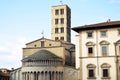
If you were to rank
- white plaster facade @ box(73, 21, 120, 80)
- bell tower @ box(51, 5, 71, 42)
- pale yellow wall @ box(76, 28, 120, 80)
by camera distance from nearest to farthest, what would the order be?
white plaster facade @ box(73, 21, 120, 80) → pale yellow wall @ box(76, 28, 120, 80) → bell tower @ box(51, 5, 71, 42)

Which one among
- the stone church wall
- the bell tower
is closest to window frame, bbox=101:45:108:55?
the stone church wall

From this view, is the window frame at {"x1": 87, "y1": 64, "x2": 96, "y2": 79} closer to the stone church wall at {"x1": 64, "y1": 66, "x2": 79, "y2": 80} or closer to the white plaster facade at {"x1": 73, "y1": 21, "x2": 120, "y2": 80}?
the white plaster facade at {"x1": 73, "y1": 21, "x2": 120, "y2": 80}

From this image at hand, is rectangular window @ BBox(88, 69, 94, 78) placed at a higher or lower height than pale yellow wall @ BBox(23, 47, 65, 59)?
lower

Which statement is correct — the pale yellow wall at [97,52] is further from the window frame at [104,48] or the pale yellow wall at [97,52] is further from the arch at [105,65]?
the window frame at [104,48]

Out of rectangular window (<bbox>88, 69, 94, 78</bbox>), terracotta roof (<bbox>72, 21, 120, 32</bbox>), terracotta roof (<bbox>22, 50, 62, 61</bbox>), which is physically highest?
terracotta roof (<bbox>72, 21, 120, 32</bbox>)

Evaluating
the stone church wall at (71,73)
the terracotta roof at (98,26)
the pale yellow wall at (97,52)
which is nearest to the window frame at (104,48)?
the pale yellow wall at (97,52)

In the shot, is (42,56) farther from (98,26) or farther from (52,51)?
(98,26)

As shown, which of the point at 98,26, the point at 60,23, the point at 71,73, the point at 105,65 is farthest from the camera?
the point at 60,23

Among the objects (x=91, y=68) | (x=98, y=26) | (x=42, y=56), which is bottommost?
(x=91, y=68)

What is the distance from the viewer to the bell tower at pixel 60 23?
91312 millimetres

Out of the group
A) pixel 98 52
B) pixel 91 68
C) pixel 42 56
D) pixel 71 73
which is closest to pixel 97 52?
pixel 98 52

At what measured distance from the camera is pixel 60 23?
92.6m

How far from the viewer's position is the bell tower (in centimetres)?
9131

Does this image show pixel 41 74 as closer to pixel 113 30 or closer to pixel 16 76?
pixel 16 76
